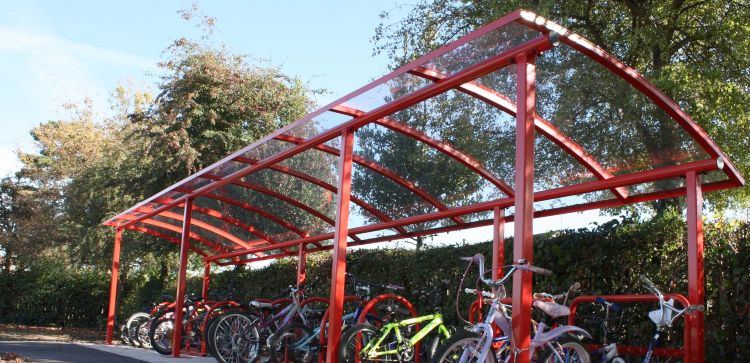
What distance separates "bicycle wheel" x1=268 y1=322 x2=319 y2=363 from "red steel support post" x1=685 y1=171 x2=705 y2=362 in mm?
3431

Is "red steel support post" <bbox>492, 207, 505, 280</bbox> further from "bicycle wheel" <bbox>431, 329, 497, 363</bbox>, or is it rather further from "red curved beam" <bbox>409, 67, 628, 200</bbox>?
"bicycle wheel" <bbox>431, 329, 497, 363</bbox>

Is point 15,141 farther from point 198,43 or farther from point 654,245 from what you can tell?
point 654,245

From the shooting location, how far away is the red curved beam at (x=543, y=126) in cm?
521

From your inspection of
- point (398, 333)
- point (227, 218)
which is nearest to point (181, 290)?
point (227, 218)

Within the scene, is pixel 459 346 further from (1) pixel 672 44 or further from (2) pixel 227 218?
(1) pixel 672 44

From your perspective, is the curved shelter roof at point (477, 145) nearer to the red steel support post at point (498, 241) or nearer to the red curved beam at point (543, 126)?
the red curved beam at point (543, 126)

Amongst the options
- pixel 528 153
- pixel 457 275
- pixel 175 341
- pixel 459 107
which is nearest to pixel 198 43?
pixel 175 341

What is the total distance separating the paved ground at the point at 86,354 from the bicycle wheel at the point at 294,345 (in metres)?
2.23

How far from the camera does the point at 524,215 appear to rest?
4195 millimetres

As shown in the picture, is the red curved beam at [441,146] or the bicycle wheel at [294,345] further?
the bicycle wheel at [294,345]

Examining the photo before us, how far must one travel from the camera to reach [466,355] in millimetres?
4496

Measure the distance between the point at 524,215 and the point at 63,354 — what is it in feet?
26.6

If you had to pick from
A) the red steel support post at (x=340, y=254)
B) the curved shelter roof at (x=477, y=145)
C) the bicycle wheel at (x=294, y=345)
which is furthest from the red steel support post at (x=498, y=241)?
the bicycle wheel at (x=294, y=345)

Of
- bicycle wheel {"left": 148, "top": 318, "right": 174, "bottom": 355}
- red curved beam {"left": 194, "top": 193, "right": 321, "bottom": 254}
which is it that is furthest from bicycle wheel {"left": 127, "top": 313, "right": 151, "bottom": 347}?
red curved beam {"left": 194, "top": 193, "right": 321, "bottom": 254}
